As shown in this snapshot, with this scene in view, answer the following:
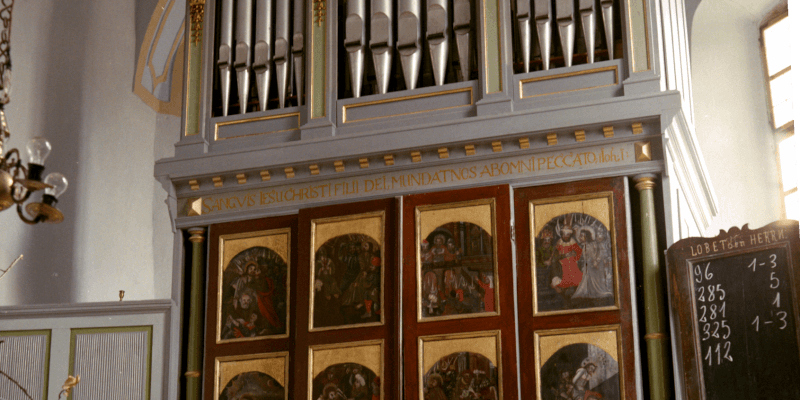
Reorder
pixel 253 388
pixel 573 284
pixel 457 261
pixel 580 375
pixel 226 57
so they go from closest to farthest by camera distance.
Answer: pixel 580 375 < pixel 573 284 < pixel 457 261 < pixel 253 388 < pixel 226 57

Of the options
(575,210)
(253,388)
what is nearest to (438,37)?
(575,210)

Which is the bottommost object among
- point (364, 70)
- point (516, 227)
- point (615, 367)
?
point (615, 367)

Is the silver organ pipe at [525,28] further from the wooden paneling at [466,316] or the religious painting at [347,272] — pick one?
the religious painting at [347,272]

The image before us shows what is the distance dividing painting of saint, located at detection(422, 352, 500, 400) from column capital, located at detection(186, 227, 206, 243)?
9.43ft

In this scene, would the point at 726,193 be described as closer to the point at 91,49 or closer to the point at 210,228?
the point at 210,228

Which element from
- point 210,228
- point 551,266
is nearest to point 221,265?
point 210,228

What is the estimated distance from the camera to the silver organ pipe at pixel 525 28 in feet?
36.2

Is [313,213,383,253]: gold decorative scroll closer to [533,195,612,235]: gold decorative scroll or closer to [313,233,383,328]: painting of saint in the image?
[313,233,383,328]: painting of saint

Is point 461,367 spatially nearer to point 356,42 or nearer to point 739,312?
point 739,312

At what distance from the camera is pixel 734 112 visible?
13859 millimetres

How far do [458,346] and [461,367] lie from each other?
19 cm

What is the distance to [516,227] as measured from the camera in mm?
10539

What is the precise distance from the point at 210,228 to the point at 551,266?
355 cm

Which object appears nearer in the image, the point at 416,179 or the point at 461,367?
the point at 461,367
